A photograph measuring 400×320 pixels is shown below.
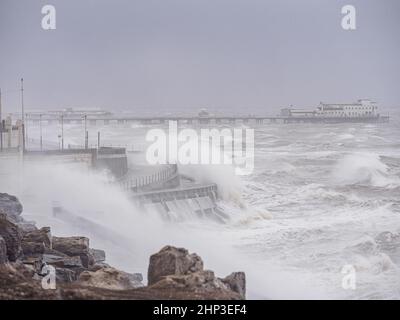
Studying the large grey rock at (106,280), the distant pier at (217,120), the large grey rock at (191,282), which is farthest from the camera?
the distant pier at (217,120)

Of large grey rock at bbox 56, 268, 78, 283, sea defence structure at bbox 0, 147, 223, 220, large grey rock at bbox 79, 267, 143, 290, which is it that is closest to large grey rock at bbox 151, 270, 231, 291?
large grey rock at bbox 79, 267, 143, 290

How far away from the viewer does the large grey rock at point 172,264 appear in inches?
189

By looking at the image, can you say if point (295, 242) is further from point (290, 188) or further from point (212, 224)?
point (290, 188)

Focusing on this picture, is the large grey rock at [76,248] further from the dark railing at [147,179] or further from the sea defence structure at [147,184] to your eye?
the dark railing at [147,179]

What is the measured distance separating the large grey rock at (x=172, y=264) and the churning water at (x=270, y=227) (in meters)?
1.63

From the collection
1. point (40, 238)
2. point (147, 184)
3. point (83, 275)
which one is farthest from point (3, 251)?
point (147, 184)

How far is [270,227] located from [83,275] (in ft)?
18.5

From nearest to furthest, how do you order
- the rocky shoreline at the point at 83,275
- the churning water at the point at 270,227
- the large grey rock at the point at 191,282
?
the rocky shoreline at the point at 83,275 < the large grey rock at the point at 191,282 < the churning water at the point at 270,227

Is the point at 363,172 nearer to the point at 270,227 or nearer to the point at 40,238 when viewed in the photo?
the point at 270,227

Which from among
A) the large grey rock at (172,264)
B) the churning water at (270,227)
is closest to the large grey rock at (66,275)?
the large grey rock at (172,264)

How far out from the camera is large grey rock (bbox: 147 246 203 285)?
15.7 feet

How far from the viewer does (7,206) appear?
A: 8.09 metres
